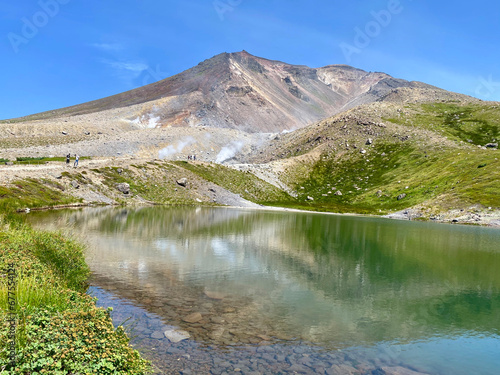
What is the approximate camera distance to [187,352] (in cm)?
1457

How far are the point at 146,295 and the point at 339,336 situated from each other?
39.2ft

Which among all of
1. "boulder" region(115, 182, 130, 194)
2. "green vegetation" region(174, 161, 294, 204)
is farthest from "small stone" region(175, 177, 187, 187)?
"boulder" region(115, 182, 130, 194)

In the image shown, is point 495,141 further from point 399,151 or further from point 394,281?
point 394,281

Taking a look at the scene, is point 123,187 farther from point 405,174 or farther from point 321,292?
point 405,174

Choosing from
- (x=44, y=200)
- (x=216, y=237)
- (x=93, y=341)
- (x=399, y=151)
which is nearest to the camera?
(x=93, y=341)

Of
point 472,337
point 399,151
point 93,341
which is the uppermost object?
point 399,151

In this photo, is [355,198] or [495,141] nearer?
[355,198]

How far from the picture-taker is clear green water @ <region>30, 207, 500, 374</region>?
17094mm

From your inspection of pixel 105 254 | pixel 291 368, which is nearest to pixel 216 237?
pixel 105 254

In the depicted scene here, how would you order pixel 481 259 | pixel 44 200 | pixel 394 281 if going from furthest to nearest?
1. pixel 44 200
2. pixel 481 259
3. pixel 394 281

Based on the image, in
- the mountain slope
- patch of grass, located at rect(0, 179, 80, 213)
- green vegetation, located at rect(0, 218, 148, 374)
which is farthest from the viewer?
the mountain slope

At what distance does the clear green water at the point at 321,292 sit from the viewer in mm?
17094

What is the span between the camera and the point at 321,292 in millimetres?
25438

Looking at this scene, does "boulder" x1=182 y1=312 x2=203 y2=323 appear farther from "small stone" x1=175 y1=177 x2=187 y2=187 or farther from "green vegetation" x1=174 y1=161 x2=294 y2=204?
"green vegetation" x1=174 y1=161 x2=294 y2=204
